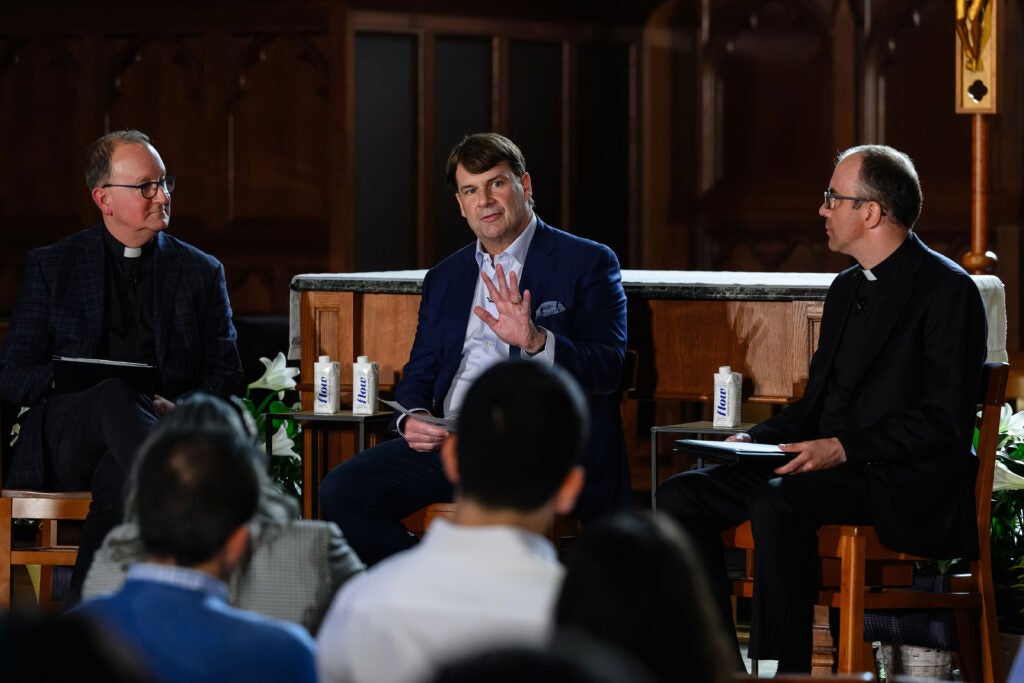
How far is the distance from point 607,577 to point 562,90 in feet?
22.8

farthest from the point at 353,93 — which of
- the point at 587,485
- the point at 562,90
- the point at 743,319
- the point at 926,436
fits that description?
the point at 926,436

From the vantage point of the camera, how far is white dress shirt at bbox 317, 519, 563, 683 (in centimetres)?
175

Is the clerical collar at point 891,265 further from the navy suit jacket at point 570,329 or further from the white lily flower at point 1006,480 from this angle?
the white lily flower at point 1006,480

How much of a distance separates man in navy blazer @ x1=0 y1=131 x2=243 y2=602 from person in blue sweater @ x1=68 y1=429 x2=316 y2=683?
7.15 ft

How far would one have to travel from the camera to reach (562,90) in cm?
812

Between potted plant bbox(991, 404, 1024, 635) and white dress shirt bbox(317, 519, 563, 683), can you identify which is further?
potted plant bbox(991, 404, 1024, 635)

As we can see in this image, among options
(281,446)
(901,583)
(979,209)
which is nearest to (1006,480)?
(901,583)

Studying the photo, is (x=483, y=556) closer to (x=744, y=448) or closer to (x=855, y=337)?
(x=744, y=448)

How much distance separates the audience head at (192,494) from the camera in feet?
5.90

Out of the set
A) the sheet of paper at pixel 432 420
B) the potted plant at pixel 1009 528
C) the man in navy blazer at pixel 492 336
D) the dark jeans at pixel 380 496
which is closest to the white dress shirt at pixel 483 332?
the man in navy blazer at pixel 492 336

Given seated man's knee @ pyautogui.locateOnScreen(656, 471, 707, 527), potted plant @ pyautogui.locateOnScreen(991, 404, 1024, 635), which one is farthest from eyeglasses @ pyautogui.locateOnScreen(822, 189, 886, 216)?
potted plant @ pyautogui.locateOnScreen(991, 404, 1024, 635)

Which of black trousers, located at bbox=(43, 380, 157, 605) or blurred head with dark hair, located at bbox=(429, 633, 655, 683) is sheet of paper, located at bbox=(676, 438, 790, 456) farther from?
blurred head with dark hair, located at bbox=(429, 633, 655, 683)

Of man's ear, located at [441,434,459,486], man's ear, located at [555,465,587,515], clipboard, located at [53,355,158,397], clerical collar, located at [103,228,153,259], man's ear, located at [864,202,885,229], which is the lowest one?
man's ear, located at [555,465,587,515]

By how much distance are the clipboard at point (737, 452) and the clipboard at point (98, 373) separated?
134cm
